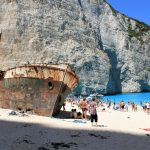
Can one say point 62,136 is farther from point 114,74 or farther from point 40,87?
point 114,74

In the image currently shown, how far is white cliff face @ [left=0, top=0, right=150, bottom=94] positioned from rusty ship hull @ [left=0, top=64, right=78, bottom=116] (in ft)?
157

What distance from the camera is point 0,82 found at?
93.8 ft

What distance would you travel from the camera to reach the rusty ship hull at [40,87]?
25.9 meters

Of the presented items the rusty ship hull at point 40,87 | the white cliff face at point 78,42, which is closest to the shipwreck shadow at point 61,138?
the rusty ship hull at point 40,87

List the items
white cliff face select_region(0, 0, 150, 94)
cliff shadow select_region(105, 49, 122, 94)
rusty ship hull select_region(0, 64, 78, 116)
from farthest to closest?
cliff shadow select_region(105, 49, 122, 94)
white cliff face select_region(0, 0, 150, 94)
rusty ship hull select_region(0, 64, 78, 116)

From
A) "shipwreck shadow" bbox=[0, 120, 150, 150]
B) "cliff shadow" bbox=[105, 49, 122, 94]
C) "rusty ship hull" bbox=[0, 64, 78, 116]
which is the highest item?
"cliff shadow" bbox=[105, 49, 122, 94]

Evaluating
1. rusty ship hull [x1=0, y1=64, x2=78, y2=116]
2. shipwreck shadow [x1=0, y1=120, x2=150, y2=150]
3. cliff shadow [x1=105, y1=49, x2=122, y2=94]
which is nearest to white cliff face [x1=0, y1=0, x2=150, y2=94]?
cliff shadow [x1=105, y1=49, x2=122, y2=94]

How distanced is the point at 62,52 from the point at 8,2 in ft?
53.2

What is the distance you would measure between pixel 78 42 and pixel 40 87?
210 feet

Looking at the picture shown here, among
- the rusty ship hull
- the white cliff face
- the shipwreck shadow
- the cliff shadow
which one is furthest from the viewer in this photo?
the cliff shadow

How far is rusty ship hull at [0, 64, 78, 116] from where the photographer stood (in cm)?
2588

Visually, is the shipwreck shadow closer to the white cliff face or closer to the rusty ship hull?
the rusty ship hull

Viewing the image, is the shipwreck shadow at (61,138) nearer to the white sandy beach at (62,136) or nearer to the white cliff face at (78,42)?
the white sandy beach at (62,136)

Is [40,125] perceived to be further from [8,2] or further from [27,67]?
[8,2]
